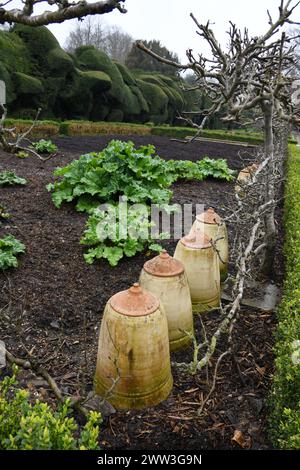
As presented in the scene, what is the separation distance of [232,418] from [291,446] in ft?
2.38

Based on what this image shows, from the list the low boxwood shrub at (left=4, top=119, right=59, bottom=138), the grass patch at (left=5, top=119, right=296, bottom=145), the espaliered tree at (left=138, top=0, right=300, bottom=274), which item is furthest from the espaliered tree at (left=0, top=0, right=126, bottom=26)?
the low boxwood shrub at (left=4, top=119, right=59, bottom=138)

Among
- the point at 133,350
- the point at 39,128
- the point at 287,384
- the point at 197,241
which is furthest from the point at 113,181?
the point at 39,128

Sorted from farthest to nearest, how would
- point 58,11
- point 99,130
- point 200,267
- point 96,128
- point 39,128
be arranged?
point 99,130
point 96,128
point 39,128
point 200,267
point 58,11

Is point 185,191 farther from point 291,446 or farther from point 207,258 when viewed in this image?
point 291,446

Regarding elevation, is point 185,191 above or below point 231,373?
above

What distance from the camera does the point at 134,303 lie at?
2357 mm

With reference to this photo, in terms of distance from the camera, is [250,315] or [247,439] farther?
[250,315]

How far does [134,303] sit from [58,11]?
1680 millimetres

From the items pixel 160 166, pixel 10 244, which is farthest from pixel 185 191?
pixel 10 244

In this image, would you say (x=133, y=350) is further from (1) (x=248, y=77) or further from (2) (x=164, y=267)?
(1) (x=248, y=77)

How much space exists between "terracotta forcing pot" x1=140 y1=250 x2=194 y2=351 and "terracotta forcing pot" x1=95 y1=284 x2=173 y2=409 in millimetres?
445

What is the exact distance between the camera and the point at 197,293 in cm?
354

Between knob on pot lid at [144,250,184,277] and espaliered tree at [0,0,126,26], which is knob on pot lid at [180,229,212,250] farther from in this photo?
espaliered tree at [0,0,126,26]

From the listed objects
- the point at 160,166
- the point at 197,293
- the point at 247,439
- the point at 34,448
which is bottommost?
the point at 247,439
